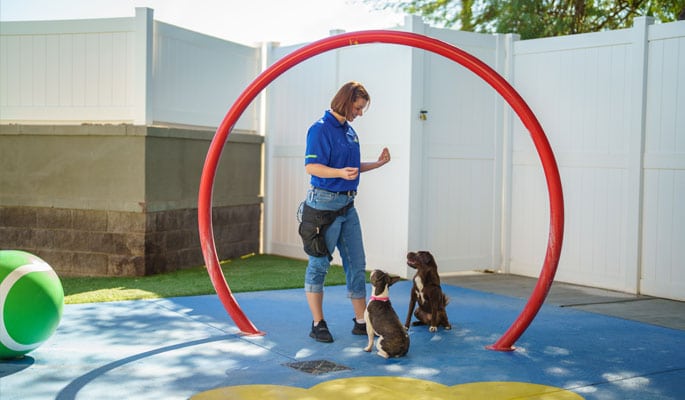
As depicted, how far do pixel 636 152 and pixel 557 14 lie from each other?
591 centimetres

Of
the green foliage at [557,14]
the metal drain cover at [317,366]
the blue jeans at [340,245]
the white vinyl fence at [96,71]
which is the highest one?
the green foliage at [557,14]

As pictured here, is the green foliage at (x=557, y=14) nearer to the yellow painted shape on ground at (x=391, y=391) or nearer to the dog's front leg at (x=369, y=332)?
the dog's front leg at (x=369, y=332)

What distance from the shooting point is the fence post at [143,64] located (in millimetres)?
9500

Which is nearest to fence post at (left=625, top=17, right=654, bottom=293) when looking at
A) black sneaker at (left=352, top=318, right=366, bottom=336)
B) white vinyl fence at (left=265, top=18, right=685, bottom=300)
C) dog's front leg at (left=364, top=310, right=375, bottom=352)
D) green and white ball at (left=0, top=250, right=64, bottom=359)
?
white vinyl fence at (left=265, top=18, right=685, bottom=300)

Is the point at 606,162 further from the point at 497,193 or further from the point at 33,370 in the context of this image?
the point at 33,370

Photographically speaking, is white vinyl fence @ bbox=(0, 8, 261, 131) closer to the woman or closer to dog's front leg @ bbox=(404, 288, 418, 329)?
the woman

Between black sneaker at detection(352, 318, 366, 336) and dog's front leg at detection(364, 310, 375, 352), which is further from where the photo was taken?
black sneaker at detection(352, 318, 366, 336)

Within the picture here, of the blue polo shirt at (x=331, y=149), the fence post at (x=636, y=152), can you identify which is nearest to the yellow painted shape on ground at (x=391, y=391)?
the blue polo shirt at (x=331, y=149)

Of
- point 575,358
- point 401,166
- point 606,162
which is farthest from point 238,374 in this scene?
point 606,162

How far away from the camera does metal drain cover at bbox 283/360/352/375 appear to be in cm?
526

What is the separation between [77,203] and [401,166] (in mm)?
3978

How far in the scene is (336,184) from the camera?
20.1ft

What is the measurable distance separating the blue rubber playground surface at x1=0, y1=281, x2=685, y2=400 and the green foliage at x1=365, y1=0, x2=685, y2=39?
290 inches

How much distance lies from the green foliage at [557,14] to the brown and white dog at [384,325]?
29.0ft
